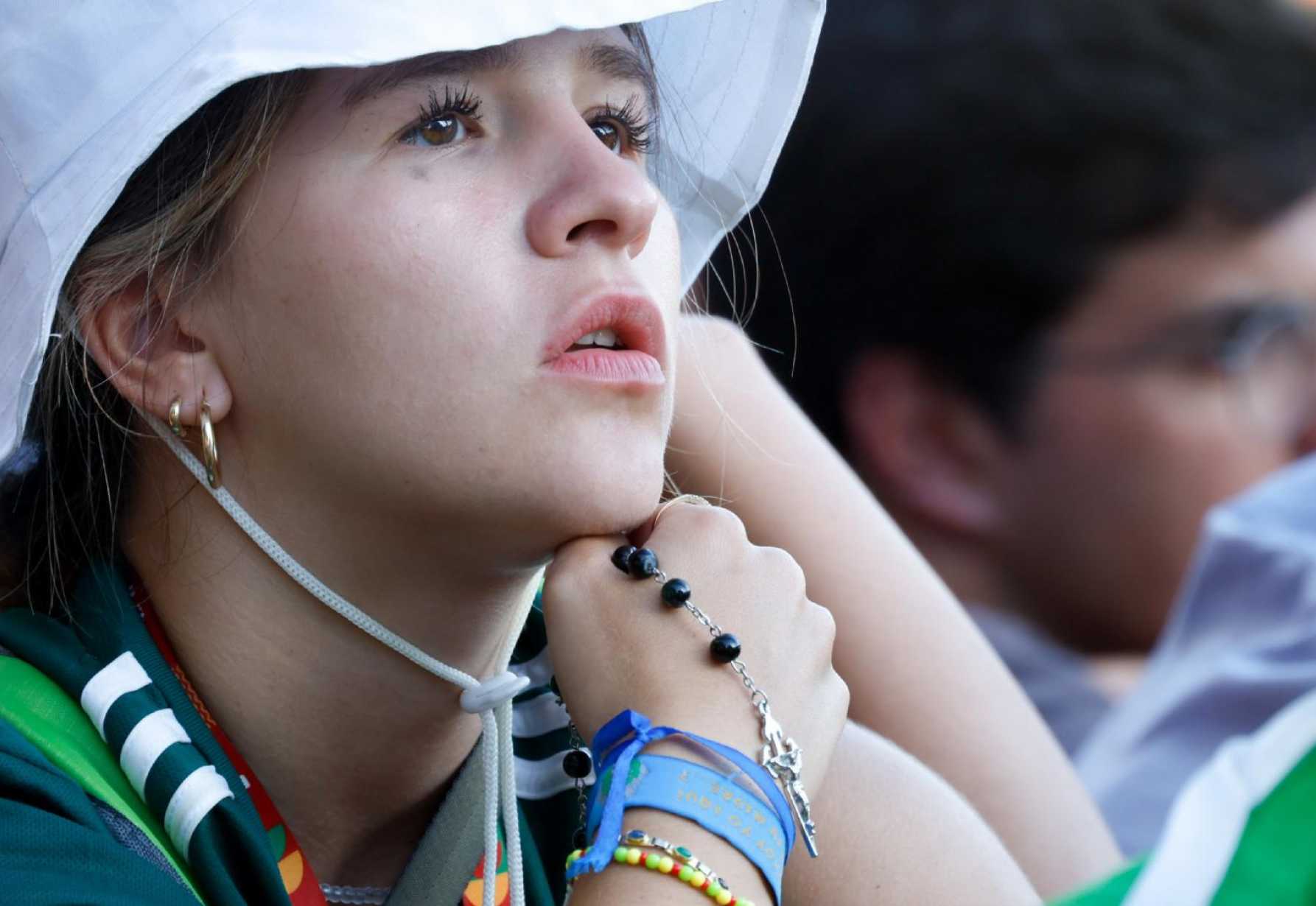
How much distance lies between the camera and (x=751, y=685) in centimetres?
177

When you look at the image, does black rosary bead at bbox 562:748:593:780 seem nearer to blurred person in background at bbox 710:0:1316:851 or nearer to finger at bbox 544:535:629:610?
finger at bbox 544:535:629:610

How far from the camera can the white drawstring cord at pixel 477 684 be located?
1.91 meters

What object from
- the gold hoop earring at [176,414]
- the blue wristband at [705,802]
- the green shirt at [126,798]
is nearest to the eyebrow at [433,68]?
the gold hoop earring at [176,414]

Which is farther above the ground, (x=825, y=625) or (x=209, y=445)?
(x=209, y=445)

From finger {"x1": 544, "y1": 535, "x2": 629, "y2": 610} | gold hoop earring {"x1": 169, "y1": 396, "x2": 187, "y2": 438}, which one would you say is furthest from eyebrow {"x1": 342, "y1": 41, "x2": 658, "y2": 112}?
finger {"x1": 544, "y1": 535, "x2": 629, "y2": 610}

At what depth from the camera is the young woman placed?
1.67 metres

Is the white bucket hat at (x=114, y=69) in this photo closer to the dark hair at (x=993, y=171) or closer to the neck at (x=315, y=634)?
the neck at (x=315, y=634)

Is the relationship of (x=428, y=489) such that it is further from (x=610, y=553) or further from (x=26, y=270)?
(x=26, y=270)

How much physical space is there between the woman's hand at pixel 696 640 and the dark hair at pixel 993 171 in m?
2.02

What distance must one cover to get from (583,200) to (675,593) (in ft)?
1.38

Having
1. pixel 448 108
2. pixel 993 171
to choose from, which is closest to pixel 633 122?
pixel 448 108

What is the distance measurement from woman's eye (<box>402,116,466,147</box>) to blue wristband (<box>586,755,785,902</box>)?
68 centimetres

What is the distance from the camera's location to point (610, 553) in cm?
184

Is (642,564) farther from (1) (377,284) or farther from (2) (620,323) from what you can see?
(1) (377,284)
